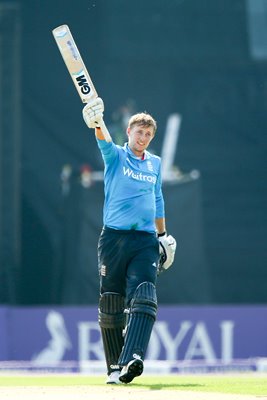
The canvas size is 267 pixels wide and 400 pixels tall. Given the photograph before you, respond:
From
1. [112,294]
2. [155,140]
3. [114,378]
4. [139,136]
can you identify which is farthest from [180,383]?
[155,140]

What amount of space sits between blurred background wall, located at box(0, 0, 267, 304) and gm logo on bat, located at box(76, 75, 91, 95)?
17.3 ft

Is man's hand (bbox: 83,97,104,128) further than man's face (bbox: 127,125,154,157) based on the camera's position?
No

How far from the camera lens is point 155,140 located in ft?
43.5

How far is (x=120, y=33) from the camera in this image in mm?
13320

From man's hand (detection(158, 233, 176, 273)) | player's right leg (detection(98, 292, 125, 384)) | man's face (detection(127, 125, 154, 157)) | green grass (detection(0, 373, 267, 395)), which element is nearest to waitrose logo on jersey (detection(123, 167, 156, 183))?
man's face (detection(127, 125, 154, 157))

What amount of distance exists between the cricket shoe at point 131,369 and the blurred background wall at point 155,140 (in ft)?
19.0

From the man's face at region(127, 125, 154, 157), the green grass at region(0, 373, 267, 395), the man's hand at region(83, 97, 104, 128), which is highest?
the man's hand at region(83, 97, 104, 128)

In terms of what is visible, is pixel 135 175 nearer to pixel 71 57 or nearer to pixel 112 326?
pixel 71 57

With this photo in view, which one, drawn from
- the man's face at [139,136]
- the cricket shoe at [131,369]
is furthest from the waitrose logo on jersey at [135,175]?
the cricket shoe at [131,369]

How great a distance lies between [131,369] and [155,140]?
6500 millimetres

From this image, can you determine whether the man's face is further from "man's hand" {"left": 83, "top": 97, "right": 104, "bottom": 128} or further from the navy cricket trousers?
the navy cricket trousers

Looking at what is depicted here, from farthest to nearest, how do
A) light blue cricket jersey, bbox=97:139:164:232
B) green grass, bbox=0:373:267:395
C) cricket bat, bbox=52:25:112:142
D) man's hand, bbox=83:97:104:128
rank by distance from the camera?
cricket bat, bbox=52:25:112:142 < light blue cricket jersey, bbox=97:139:164:232 < man's hand, bbox=83:97:104:128 < green grass, bbox=0:373:267:395

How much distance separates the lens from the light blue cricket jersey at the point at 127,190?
744cm

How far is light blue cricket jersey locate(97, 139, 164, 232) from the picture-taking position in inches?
293
